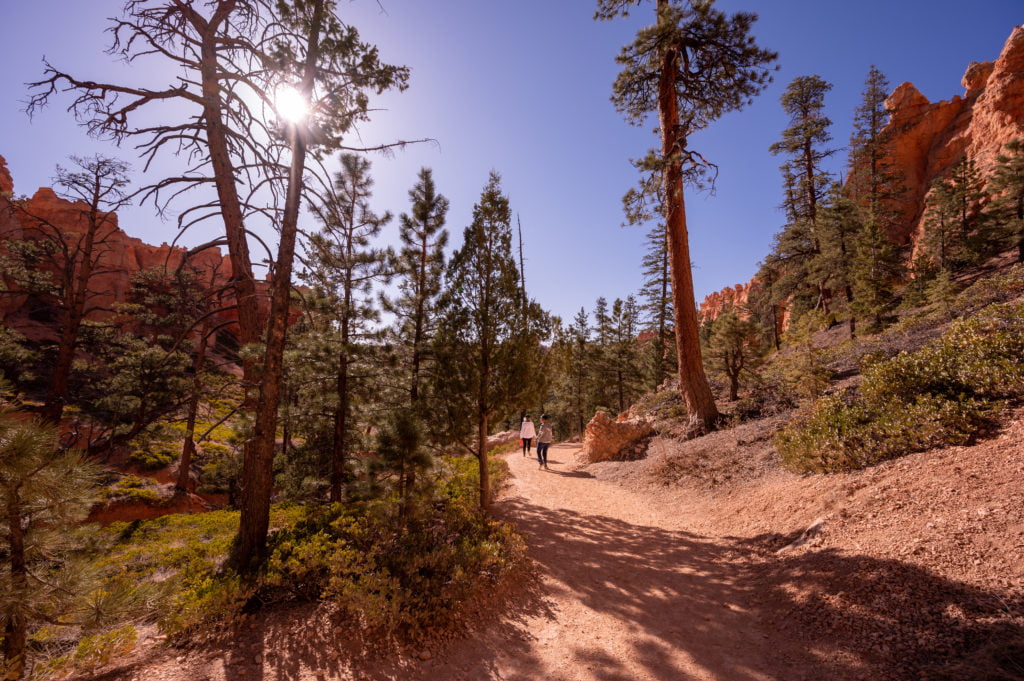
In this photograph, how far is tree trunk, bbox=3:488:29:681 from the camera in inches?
96.7

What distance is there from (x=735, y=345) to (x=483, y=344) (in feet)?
30.8

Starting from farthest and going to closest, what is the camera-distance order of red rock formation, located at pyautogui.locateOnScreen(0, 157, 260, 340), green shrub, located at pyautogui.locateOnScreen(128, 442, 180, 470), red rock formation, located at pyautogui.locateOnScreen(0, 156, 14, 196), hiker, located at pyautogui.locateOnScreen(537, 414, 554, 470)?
red rock formation, located at pyautogui.locateOnScreen(0, 156, 14, 196), red rock formation, located at pyautogui.locateOnScreen(0, 157, 260, 340), green shrub, located at pyautogui.locateOnScreen(128, 442, 180, 470), hiker, located at pyautogui.locateOnScreen(537, 414, 554, 470)

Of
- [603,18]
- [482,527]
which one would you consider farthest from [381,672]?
[603,18]

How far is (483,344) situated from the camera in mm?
7594

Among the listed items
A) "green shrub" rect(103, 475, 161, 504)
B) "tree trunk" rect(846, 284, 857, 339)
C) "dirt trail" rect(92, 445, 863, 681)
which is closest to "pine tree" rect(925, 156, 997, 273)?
"tree trunk" rect(846, 284, 857, 339)

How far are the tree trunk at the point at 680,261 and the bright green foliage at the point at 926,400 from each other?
133 inches

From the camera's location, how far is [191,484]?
16.1 metres

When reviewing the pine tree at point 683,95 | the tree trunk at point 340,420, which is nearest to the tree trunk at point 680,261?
the pine tree at point 683,95

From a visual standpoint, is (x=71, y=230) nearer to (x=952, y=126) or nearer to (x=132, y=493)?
(x=132, y=493)

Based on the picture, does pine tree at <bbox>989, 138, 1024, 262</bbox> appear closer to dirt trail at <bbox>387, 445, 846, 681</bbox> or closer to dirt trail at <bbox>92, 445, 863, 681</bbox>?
dirt trail at <bbox>387, 445, 846, 681</bbox>

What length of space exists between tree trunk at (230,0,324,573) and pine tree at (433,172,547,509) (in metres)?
2.98

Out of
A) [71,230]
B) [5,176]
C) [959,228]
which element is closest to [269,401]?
[71,230]

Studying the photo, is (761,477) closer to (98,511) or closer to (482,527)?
(482,527)

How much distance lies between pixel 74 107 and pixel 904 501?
41.1 ft
